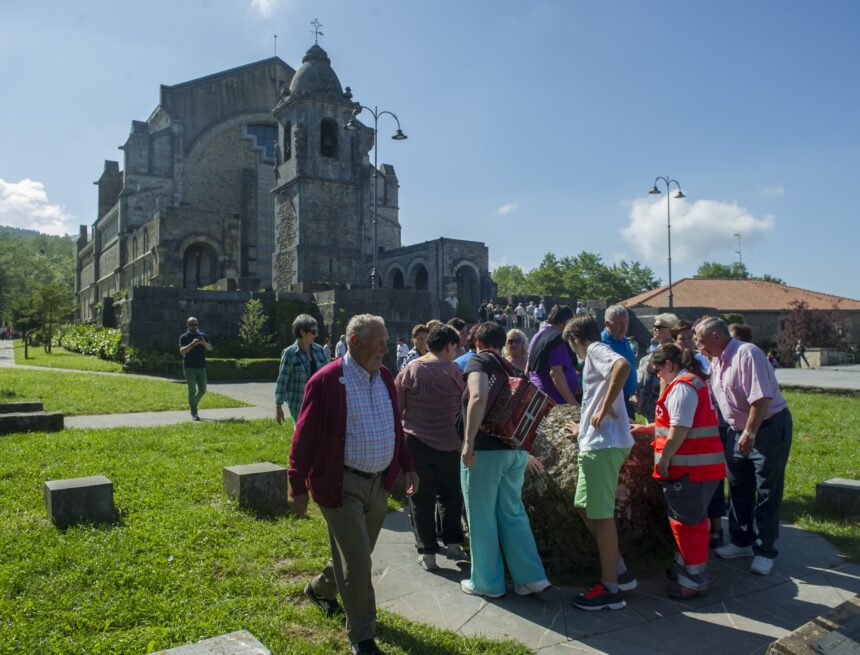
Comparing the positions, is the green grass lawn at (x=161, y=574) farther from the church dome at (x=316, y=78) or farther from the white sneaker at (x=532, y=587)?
the church dome at (x=316, y=78)

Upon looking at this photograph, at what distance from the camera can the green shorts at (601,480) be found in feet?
13.1

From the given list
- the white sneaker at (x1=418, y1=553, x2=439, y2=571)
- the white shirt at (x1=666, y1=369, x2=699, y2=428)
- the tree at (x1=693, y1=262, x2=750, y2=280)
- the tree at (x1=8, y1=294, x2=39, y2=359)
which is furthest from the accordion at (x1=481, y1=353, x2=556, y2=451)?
the tree at (x1=693, y1=262, x2=750, y2=280)

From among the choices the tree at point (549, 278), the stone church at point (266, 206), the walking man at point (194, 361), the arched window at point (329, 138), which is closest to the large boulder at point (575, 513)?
the walking man at point (194, 361)

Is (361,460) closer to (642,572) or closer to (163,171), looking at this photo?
(642,572)

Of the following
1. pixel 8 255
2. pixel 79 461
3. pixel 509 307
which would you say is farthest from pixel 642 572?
pixel 8 255

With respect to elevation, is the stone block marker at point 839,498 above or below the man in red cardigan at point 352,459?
below

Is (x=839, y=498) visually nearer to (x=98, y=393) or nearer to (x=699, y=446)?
(x=699, y=446)

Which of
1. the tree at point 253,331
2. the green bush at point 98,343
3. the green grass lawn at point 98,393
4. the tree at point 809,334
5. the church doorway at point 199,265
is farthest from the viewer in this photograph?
the church doorway at point 199,265

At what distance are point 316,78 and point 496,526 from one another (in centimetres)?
3163

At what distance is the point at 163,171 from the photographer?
3925cm

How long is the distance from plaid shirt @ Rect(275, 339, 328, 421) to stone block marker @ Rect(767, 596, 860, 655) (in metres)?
5.15

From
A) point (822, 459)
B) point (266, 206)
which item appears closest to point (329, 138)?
point (266, 206)

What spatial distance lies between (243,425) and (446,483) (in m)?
6.05

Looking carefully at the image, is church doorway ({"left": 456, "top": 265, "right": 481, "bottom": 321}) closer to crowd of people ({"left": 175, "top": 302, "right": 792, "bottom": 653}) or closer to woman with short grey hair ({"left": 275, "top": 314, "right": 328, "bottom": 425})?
woman with short grey hair ({"left": 275, "top": 314, "right": 328, "bottom": 425})
